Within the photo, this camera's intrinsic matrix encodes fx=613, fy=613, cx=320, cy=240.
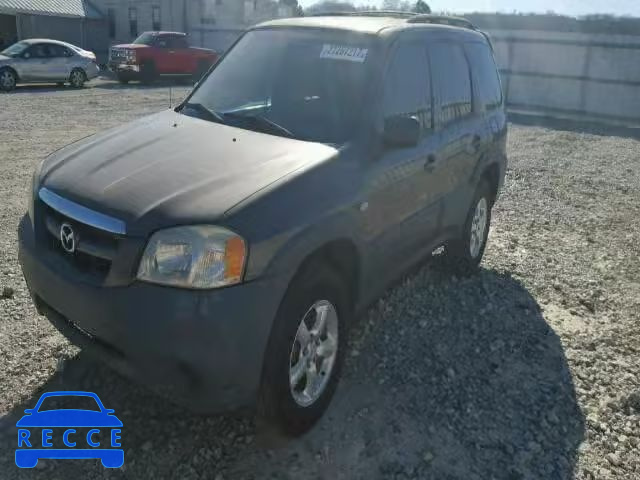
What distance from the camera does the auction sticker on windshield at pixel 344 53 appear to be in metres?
3.84

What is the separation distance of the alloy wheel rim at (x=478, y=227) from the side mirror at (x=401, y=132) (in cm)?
202

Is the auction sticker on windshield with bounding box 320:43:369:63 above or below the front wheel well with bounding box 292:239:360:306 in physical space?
above

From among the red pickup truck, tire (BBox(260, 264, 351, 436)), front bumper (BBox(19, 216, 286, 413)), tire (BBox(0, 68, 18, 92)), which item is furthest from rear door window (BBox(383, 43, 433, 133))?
the red pickup truck

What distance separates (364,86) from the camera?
12.2ft

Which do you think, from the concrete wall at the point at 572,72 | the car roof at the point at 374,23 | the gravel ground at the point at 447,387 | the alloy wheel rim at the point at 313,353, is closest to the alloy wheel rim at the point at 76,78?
the concrete wall at the point at 572,72

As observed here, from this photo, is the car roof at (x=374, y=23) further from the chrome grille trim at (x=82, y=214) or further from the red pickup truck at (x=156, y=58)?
the red pickup truck at (x=156, y=58)

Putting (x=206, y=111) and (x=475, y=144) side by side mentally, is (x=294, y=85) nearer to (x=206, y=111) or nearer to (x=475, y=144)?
(x=206, y=111)

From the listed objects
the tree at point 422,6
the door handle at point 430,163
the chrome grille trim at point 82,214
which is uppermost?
the tree at point 422,6

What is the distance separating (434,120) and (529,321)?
173 cm

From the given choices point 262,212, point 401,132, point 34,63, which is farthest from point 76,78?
point 262,212

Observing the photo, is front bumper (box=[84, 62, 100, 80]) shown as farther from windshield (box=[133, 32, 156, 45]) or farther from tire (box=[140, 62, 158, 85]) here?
windshield (box=[133, 32, 156, 45])

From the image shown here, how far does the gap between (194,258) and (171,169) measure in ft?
2.32
